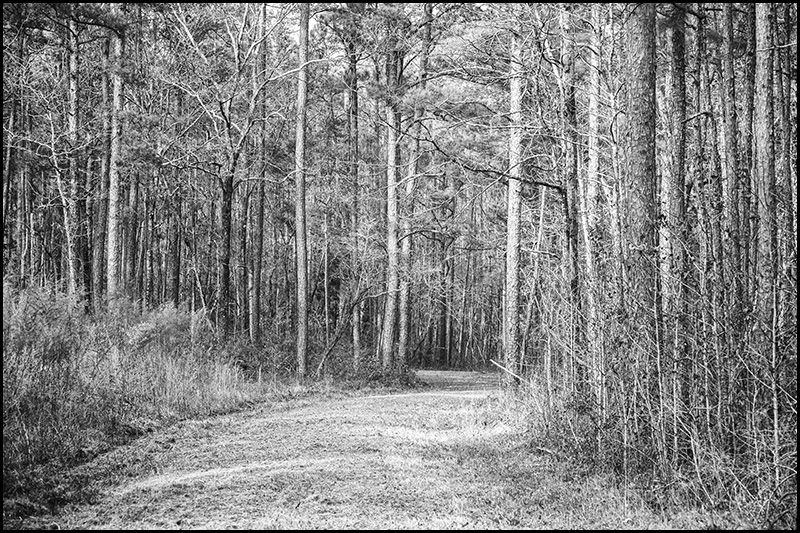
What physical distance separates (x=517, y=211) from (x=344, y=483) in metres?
9.43

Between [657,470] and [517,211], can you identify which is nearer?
[657,470]

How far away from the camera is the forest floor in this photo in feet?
16.3

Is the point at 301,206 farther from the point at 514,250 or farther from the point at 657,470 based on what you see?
the point at 657,470

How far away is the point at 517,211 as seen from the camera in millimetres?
14367

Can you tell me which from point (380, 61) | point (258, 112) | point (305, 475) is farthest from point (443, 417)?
point (380, 61)

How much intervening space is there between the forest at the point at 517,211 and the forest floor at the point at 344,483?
20.7 inches

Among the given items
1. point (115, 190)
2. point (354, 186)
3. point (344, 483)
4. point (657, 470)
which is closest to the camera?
point (344, 483)

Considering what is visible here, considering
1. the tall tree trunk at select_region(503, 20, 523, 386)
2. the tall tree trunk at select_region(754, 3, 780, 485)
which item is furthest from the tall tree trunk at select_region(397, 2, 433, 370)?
the tall tree trunk at select_region(754, 3, 780, 485)

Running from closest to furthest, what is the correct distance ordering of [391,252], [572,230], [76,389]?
[76,389], [572,230], [391,252]

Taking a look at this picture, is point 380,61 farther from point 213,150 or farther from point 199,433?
point 199,433

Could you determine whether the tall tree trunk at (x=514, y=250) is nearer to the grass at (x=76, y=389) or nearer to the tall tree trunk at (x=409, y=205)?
the grass at (x=76, y=389)

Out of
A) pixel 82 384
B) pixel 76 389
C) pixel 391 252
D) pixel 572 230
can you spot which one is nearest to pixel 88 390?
pixel 82 384

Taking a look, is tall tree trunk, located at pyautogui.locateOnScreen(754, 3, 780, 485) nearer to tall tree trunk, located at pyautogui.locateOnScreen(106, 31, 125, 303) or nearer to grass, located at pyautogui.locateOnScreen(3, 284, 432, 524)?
grass, located at pyautogui.locateOnScreen(3, 284, 432, 524)

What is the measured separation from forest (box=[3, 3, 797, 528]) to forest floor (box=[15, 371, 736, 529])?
53 cm
